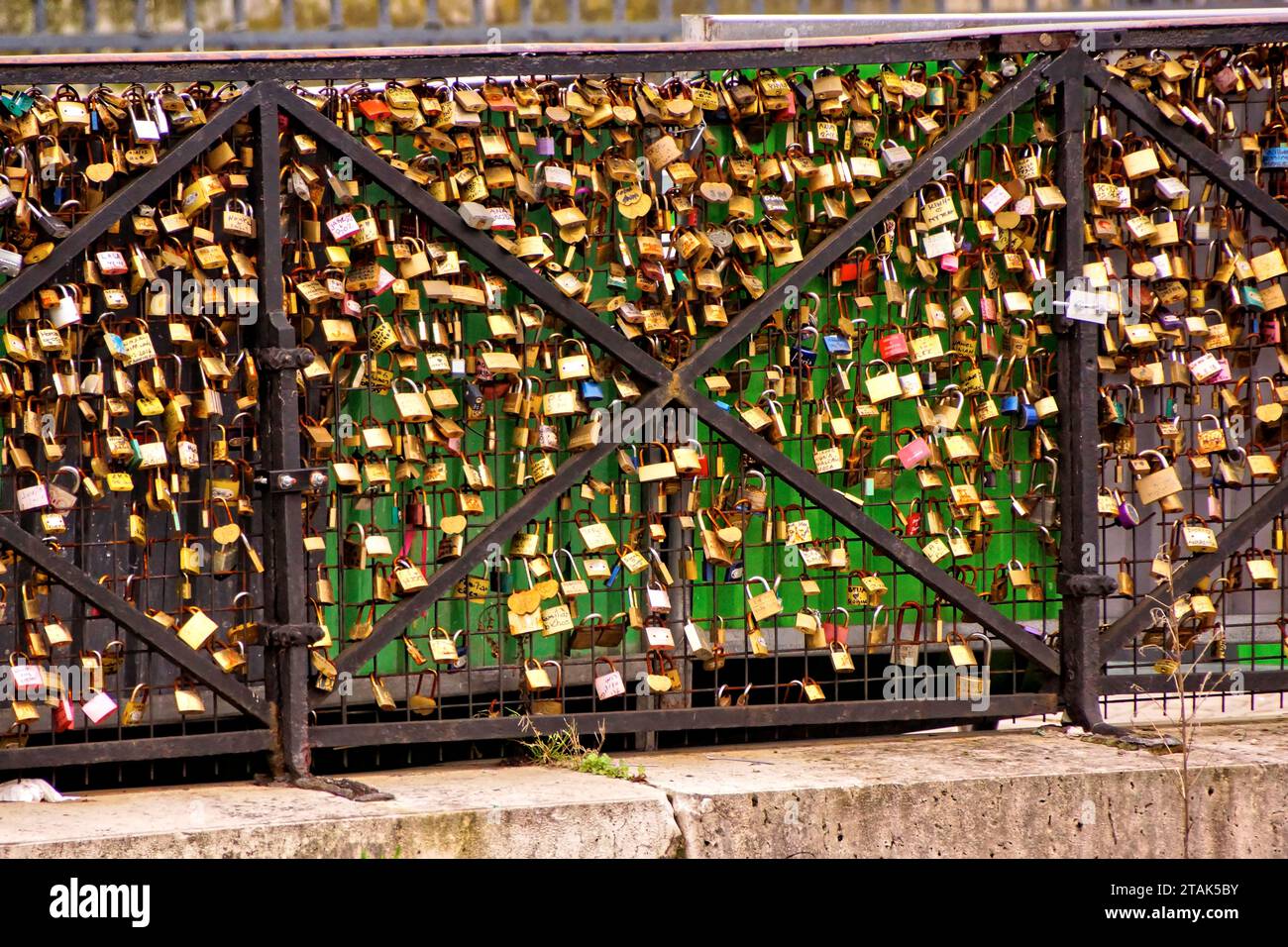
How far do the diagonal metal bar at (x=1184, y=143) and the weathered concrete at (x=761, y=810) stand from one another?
179cm

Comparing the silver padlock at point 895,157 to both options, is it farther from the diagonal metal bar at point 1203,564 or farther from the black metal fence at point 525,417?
the diagonal metal bar at point 1203,564

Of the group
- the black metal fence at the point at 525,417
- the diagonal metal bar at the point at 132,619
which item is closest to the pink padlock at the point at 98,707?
the black metal fence at the point at 525,417

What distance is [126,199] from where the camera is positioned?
4.81 m

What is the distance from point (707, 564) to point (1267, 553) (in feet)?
6.56

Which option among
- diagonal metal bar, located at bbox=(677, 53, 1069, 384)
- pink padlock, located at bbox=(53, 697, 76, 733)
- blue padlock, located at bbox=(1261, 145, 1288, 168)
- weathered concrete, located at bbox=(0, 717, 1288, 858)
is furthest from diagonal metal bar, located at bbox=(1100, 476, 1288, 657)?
pink padlock, located at bbox=(53, 697, 76, 733)

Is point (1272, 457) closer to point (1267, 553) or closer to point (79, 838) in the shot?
point (1267, 553)

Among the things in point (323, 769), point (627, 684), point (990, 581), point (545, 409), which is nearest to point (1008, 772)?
point (990, 581)

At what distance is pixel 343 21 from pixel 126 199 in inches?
123

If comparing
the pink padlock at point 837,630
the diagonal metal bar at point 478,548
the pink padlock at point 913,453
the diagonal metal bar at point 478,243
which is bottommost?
the pink padlock at point 837,630

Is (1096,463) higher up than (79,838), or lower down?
higher up

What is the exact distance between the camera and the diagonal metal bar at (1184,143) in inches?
219

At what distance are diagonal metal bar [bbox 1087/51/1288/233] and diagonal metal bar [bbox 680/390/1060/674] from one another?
1.60 metres

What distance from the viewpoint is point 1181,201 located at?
18.7 ft

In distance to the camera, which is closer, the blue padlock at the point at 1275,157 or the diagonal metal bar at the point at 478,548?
the diagonal metal bar at the point at 478,548
